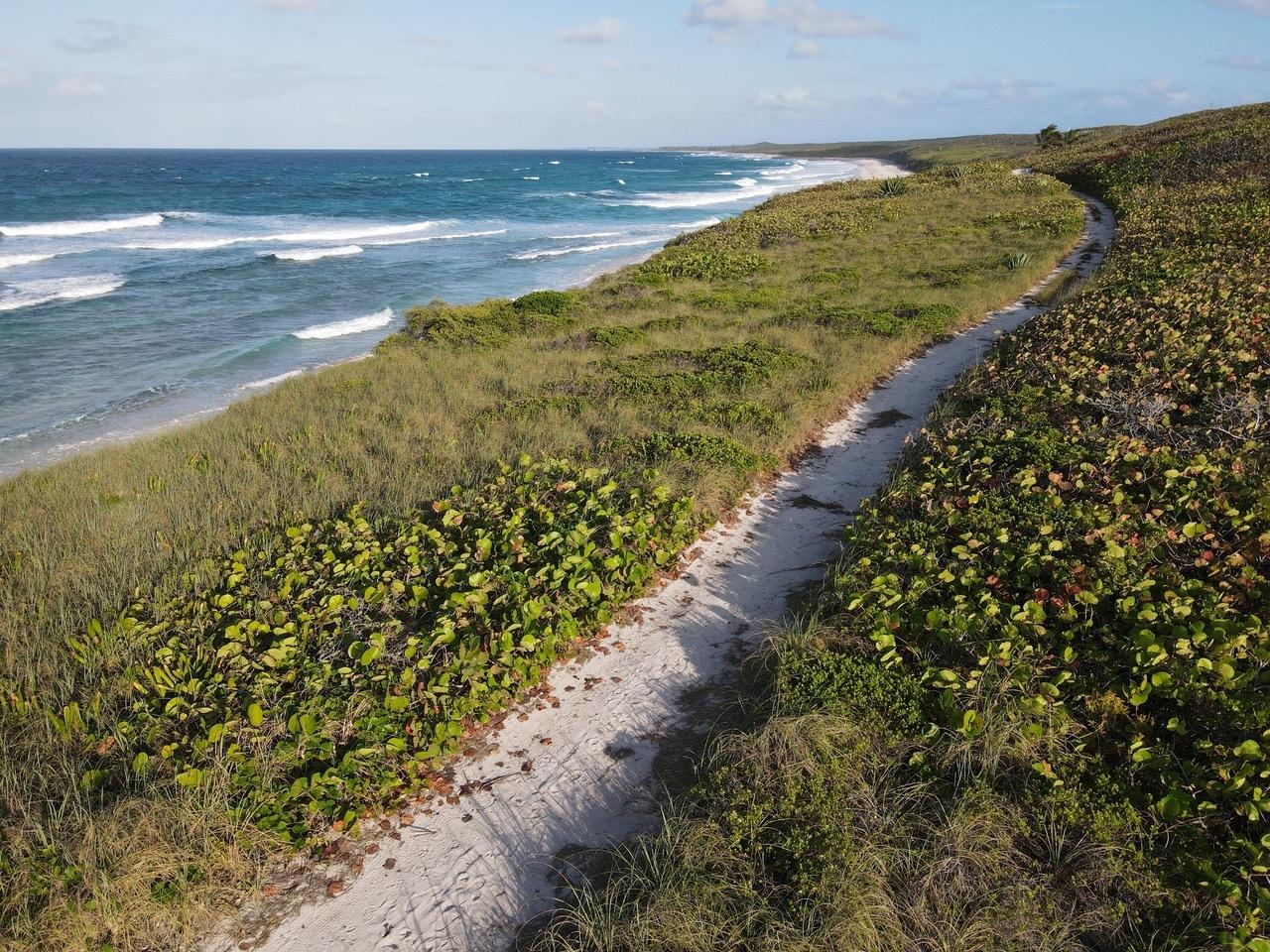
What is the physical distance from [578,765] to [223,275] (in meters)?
33.9

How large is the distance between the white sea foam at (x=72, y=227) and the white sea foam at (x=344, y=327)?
34.6 m

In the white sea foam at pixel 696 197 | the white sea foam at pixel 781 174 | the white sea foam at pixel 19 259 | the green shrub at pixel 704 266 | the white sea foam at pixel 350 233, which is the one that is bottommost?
the green shrub at pixel 704 266

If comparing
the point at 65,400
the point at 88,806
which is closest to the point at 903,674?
the point at 88,806

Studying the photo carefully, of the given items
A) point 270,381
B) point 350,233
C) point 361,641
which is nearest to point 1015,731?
point 361,641

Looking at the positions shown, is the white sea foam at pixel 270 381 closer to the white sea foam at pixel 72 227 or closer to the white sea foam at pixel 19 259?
the white sea foam at pixel 19 259

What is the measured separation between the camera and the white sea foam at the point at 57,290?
25734mm

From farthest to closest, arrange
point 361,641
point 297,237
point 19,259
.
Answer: point 297,237 < point 19,259 < point 361,641

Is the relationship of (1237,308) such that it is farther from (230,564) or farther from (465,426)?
(230,564)

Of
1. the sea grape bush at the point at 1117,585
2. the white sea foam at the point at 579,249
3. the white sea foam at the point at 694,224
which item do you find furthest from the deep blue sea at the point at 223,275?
the sea grape bush at the point at 1117,585

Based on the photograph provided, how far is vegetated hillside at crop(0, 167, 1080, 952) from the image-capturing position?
4477 millimetres

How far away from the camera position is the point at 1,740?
4984 mm

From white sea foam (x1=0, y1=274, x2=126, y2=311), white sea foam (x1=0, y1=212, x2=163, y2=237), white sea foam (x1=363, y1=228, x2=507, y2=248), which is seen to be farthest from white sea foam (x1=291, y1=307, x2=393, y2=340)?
white sea foam (x1=0, y1=212, x2=163, y2=237)

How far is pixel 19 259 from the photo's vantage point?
116ft

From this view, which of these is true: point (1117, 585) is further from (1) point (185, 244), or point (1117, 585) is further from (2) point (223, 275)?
(1) point (185, 244)
